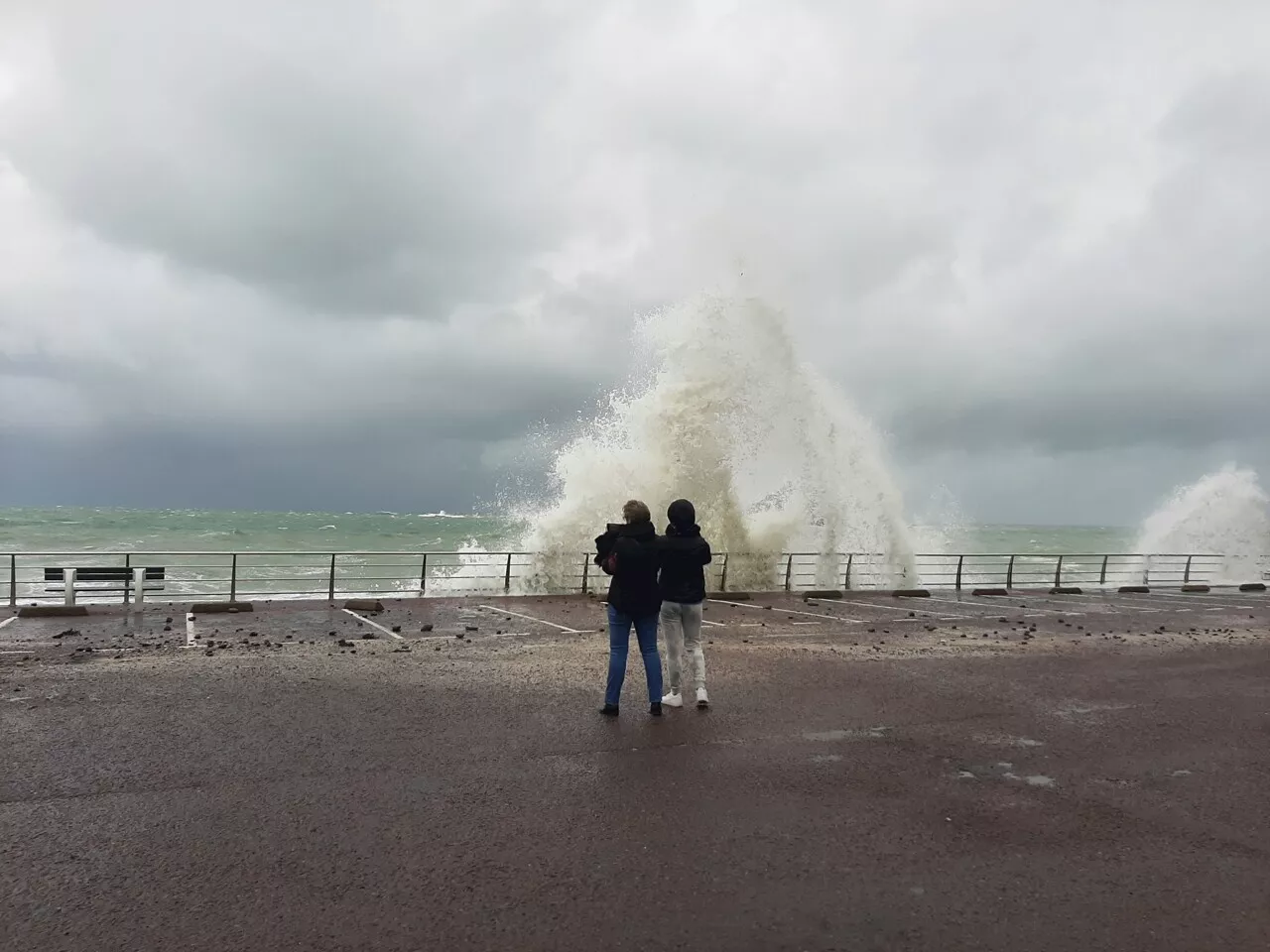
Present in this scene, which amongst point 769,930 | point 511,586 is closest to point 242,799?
point 769,930

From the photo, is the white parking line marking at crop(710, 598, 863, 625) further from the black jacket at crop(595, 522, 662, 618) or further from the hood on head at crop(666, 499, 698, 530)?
the black jacket at crop(595, 522, 662, 618)

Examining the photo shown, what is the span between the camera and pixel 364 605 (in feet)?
53.1

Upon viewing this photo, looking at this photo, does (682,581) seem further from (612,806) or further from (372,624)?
(372,624)

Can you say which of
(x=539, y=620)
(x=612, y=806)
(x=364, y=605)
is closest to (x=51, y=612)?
(x=364, y=605)

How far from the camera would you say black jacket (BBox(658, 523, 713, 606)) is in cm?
746

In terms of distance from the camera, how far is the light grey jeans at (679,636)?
25.0ft

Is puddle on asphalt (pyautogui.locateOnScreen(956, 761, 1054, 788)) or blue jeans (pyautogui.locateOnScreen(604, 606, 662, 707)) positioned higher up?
blue jeans (pyautogui.locateOnScreen(604, 606, 662, 707))

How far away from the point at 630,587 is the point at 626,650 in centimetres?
56

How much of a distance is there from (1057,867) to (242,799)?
468 cm

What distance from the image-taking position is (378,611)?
50.7ft

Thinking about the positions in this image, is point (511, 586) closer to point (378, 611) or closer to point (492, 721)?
point (378, 611)

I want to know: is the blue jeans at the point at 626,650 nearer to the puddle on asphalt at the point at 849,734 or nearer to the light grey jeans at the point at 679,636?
the light grey jeans at the point at 679,636

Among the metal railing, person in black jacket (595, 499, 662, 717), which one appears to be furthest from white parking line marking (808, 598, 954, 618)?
person in black jacket (595, 499, 662, 717)

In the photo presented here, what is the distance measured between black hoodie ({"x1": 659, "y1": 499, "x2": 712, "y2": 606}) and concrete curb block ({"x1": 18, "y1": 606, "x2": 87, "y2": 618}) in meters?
11.4
